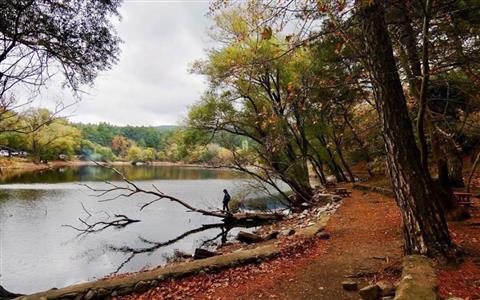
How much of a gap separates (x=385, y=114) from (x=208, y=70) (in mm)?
15301

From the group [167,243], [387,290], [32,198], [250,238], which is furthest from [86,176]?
[387,290]

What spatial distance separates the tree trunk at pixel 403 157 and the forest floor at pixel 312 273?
66 centimetres

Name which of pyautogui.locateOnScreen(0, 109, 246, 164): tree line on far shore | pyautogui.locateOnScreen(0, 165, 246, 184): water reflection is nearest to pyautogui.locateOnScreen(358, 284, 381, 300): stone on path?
pyautogui.locateOnScreen(0, 109, 246, 164): tree line on far shore

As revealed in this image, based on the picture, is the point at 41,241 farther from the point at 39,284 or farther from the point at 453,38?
the point at 453,38

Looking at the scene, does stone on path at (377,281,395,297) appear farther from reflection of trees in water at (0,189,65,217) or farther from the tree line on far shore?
reflection of trees in water at (0,189,65,217)

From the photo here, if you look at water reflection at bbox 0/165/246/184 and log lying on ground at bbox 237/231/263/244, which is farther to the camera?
water reflection at bbox 0/165/246/184

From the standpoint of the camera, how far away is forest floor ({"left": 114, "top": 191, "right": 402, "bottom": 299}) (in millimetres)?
4914

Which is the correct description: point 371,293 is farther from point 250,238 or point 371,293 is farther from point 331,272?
point 250,238

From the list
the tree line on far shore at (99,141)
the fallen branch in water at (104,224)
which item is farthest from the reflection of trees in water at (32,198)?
the fallen branch in water at (104,224)

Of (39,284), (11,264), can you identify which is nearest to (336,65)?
(39,284)

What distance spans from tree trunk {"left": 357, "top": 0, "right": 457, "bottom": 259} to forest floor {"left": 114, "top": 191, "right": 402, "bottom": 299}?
2.17 ft

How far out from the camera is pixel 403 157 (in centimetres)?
491

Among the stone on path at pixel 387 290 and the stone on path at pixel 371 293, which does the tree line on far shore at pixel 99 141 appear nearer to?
the stone on path at pixel 371 293

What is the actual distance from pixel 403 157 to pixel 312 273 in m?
2.43
